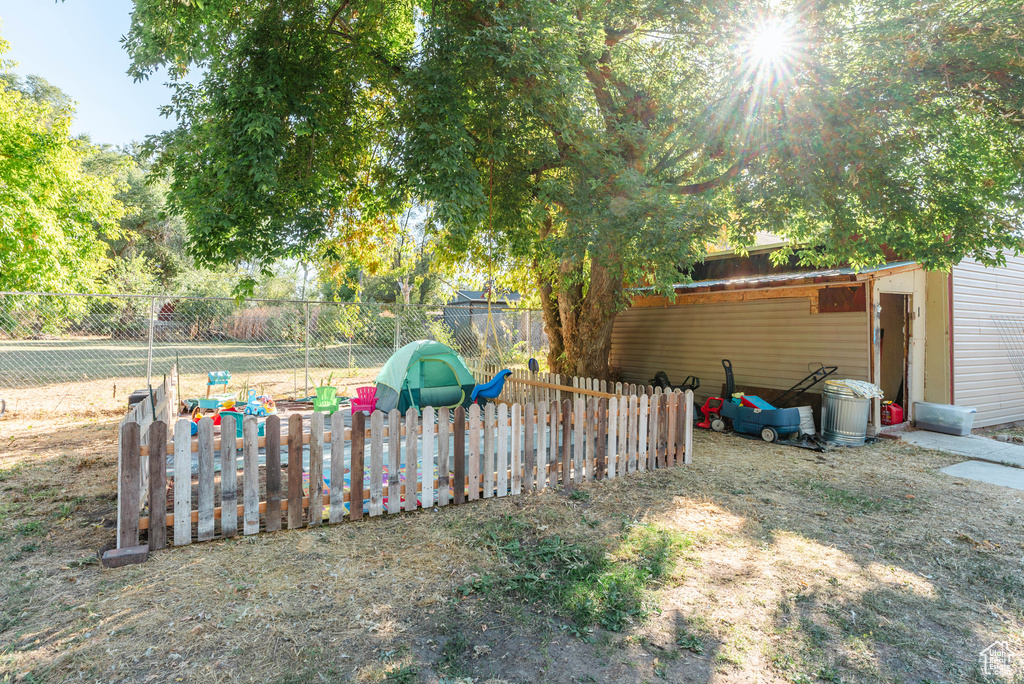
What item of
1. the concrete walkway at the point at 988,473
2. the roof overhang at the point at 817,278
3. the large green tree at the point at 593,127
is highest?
the large green tree at the point at 593,127

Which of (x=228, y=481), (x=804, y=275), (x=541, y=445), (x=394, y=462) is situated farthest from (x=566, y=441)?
(x=804, y=275)

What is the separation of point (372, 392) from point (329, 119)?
17.9 ft

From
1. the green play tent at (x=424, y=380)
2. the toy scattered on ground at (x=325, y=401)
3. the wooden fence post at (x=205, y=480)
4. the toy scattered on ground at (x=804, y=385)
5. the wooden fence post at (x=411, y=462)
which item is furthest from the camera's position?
the toy scattered on ground at (x=325, y=401)

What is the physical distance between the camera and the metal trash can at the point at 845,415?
8.48 m

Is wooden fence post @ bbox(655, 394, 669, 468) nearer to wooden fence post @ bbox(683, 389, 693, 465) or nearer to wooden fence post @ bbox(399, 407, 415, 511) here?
wooden fence post @ bbox(683, 389, 693, 465)

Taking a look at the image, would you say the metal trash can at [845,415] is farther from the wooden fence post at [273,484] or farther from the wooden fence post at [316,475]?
the wooden fence post at [273,484]

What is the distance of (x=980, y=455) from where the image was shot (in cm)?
785

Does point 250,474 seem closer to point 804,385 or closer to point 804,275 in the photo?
point 804,275

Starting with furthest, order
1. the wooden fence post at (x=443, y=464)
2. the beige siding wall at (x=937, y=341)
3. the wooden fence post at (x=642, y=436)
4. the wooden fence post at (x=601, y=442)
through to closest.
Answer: the beige siding wall at (x=937, y=341)
the wooden fence post at (x=642, y=436)
the wooden fence post at (x=601, y=442)
the wooden fence post at (x=443, y=464)

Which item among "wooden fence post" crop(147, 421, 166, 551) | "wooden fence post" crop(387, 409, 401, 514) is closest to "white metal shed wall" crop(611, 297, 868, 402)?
"wooden fence post" crop(387, 409, 401, 514)

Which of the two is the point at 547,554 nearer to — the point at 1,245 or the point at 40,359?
the point at 1,245

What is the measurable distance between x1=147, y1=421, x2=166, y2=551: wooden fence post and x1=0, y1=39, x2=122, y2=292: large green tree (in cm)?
1001

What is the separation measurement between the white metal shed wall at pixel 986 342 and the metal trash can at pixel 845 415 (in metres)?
3.02

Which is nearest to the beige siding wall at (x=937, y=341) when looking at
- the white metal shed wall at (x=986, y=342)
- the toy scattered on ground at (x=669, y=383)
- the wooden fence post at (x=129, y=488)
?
the white metal shed wall at (x=986, y=342)
